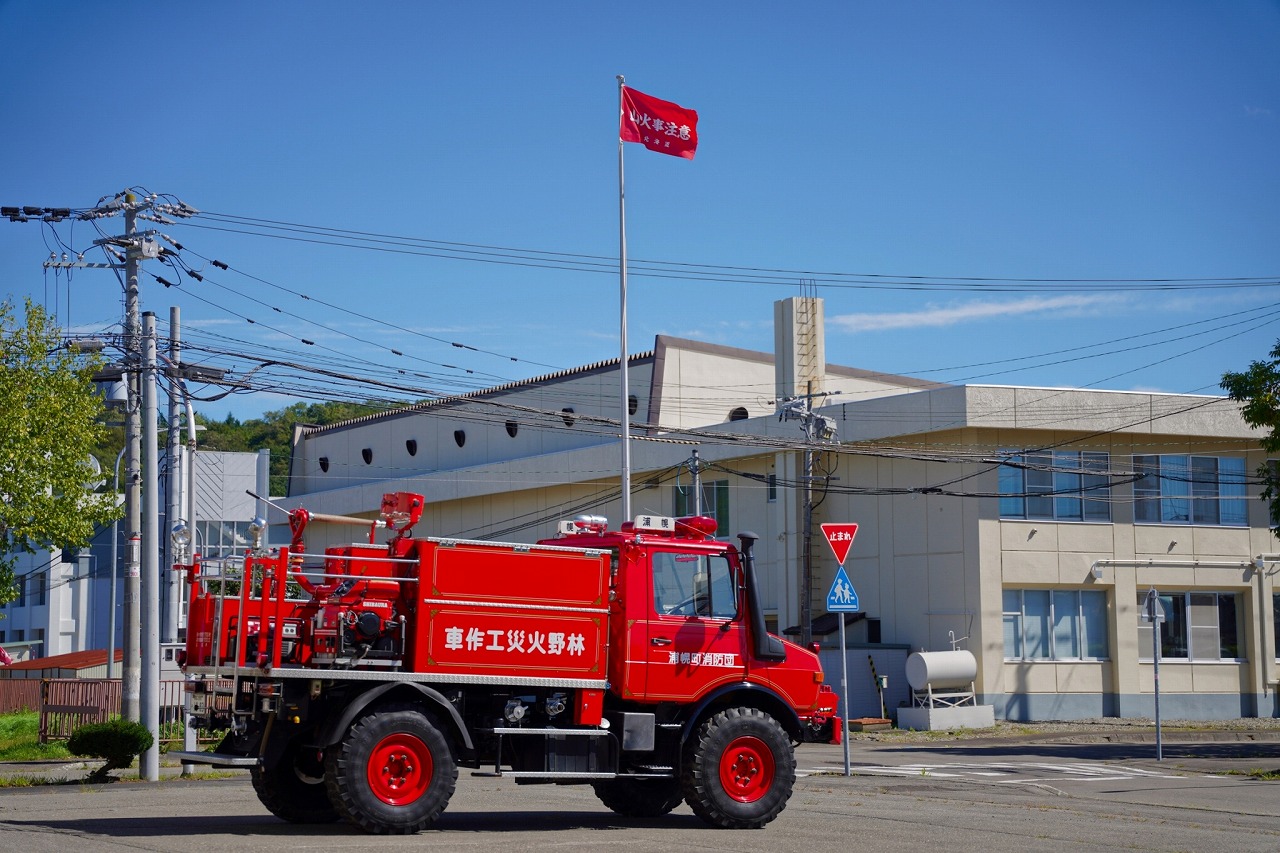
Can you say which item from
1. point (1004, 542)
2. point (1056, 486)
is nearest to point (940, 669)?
point (1004, 542)

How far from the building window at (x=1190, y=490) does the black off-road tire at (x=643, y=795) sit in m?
26.8

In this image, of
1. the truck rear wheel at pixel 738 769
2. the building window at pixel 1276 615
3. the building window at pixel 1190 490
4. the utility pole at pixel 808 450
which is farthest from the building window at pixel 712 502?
the truck rear wheel at pixel 738 769

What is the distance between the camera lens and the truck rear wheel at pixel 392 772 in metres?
11.7

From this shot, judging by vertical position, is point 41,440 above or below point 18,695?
above

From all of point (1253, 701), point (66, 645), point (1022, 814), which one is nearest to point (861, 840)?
point (1022, 814)

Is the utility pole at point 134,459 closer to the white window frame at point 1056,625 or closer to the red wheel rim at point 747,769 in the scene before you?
the red wheel rim at point 747,769

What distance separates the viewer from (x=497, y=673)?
12625 mm

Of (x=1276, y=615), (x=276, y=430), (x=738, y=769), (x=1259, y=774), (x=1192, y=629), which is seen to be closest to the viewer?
(x=738, y=769)

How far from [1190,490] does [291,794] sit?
31.3 m

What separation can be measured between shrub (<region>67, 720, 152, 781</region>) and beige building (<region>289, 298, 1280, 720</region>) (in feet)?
51.9

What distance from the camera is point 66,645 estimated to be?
6719cm

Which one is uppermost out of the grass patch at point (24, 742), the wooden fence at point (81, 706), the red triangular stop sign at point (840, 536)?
the red triangular stop sign at point (840, 536)

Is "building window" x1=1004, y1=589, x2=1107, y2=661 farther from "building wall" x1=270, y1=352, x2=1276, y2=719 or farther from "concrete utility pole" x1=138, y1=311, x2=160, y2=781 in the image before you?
"concrete utility pole" x1=138, y1=311, x2=160, y2=781

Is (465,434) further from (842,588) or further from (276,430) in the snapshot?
(276,430)
